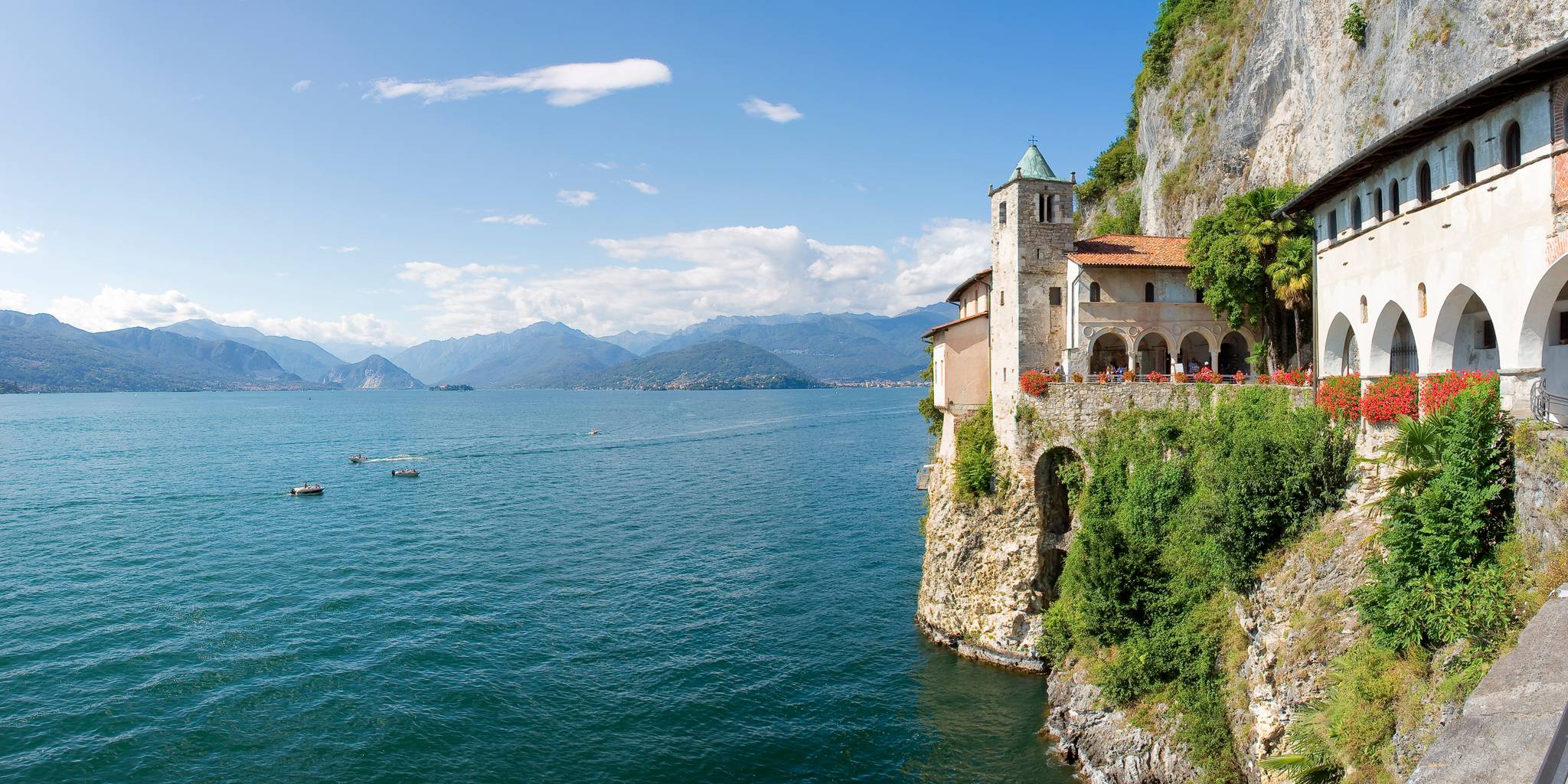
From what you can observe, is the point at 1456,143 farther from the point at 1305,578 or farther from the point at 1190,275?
the point at 1190,275

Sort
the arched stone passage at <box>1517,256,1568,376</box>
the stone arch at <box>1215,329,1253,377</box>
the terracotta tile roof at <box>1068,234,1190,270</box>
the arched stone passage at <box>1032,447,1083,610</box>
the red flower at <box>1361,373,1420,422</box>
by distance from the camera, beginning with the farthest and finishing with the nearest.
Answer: the stone arch at <box>1215,329,1253,377</box>
the terracotta tile roof at <box>1068,234,1190,270</box>
the arched stone passage at <box>1032,447,1083,610</box>
the red flower at <box>1361,373,1420,422</box>
the arched stone passage at <box>1517,256,1568,376</box>

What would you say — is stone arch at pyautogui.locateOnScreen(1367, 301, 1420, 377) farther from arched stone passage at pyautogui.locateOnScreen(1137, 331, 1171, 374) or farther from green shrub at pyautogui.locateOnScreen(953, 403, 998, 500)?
green shrub at pyautogui.locateOnScreen(953, 403, 998, 500)

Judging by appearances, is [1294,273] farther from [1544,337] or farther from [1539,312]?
[1539,312]

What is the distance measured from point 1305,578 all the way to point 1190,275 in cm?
1984

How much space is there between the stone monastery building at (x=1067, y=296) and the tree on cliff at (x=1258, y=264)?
1322 mm

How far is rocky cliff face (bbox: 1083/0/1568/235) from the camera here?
2783cm

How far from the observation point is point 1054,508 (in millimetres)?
37531

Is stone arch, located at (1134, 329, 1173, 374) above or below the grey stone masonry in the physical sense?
above

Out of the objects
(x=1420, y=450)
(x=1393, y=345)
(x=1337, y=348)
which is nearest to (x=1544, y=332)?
(x=1420, y=450)

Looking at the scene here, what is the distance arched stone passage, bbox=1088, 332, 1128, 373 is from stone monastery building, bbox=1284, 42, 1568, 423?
33.1 feet

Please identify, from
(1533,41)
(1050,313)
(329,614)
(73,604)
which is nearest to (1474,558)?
(1533,41)

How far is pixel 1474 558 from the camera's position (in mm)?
17266

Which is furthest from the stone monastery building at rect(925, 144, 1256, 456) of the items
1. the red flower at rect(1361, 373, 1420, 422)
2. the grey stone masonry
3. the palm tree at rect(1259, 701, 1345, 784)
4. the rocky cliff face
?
the grey stone masonry

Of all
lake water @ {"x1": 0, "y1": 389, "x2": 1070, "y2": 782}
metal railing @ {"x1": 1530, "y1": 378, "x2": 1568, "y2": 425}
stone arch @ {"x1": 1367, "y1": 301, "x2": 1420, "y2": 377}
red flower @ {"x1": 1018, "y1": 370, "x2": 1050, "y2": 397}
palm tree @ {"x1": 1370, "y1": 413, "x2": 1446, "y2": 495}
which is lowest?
lake water @ {"x1": 0, "y1": 389, "x2": 1070, "y2": 782}
